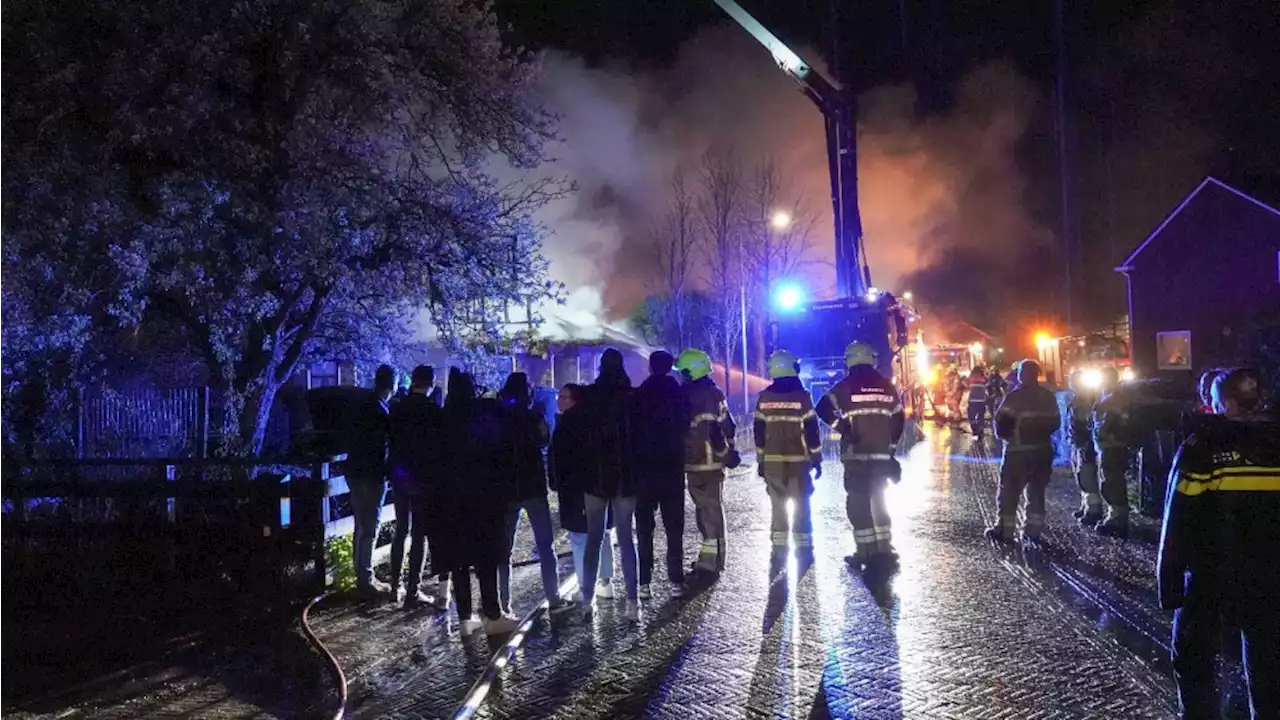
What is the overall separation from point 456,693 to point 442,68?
979cm

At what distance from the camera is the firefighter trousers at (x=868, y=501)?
303 inches

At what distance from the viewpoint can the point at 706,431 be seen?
751cm

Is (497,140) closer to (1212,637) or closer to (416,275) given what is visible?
(416,275)

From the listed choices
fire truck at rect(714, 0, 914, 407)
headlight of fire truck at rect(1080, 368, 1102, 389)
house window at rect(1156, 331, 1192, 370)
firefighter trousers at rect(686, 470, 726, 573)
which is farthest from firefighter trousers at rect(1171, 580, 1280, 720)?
house window at rect(1156, 331, 1192, 370)

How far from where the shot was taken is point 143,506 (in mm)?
7930

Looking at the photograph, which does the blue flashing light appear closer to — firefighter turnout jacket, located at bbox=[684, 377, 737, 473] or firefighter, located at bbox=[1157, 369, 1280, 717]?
firefighter turnout jacket, located at bbox=[684, 377, 737, 473]

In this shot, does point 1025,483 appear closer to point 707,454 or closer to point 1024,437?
point 1024,437

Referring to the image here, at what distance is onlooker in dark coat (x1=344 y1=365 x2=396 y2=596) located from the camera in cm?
693

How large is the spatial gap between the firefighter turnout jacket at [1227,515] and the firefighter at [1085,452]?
248 inches

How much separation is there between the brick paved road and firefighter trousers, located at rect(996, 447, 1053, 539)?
1.06 feet

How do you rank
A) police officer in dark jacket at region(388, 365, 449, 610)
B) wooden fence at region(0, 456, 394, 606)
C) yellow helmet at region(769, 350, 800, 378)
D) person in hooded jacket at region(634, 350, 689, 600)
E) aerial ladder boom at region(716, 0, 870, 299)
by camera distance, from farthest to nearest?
1. aerial ladder boom at region(716, 0, 870, 299)
2. yellow helmet at region(769, 350, 800, 378)
3. wooden fence at region(0, 456, 394, 606)
4. person in hooded jacket at region(634, 350, 689, 600)
5. police officer in dark jacket at region(388, 365, 449, 610)

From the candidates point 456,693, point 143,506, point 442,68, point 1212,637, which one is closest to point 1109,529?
point 1212,637

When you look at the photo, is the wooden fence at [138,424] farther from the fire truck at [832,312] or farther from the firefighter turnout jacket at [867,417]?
the fire truck at [832,312]

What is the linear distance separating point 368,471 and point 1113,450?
7.16m
